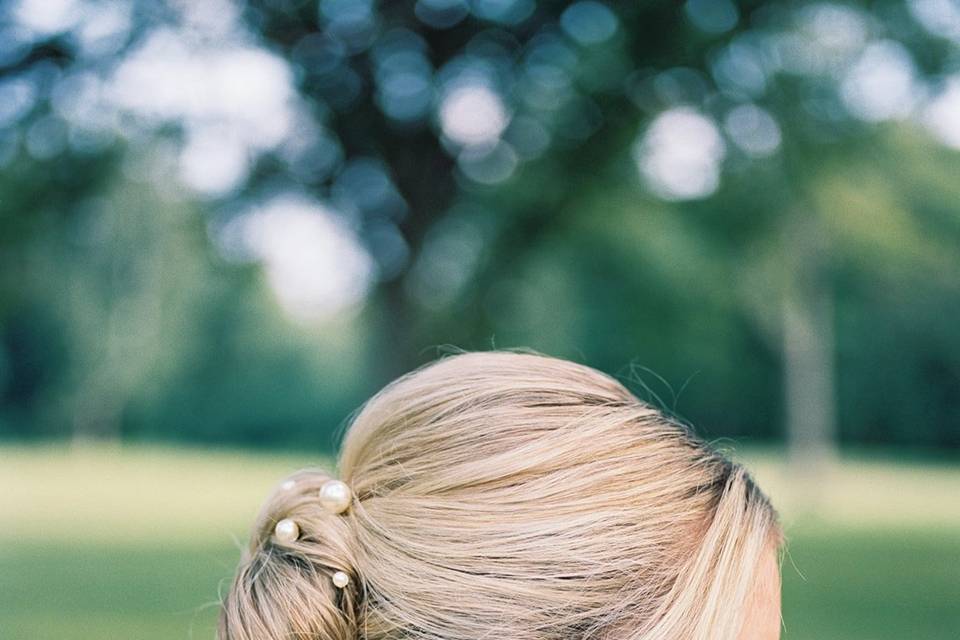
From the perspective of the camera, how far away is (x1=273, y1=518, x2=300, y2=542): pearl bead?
1469 mm

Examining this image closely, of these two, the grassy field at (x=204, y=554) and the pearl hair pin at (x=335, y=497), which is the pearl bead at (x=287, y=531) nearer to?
the pearl hair pin at (x=335, y=497)

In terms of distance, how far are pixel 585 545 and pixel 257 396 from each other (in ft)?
A: 134

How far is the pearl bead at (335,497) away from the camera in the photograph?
1.47m

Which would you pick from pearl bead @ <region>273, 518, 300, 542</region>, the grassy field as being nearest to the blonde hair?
pearl bead @ <region>273, 518, 300, 542</region>

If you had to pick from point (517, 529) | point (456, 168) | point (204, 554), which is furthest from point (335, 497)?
point (204, 554)

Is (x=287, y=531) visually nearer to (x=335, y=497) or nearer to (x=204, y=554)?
(x=335, y=497)

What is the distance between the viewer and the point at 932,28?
320 inches

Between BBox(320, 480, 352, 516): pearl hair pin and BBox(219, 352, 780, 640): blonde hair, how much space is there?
0.7 inches

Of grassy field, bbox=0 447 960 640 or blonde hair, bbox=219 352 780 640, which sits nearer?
blonde hair, bbox=219 352 780 640

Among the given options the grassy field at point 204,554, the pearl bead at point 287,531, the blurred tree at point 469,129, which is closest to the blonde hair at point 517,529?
the pearl bead at point 287,531

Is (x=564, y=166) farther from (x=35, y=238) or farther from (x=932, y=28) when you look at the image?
(x=35, y=238)

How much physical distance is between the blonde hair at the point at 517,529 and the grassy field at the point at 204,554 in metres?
0.58

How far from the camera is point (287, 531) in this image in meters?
1.47

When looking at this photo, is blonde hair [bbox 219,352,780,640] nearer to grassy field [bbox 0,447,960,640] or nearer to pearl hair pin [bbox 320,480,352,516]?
pearl hair pin [bbox 320,480,352,516]
